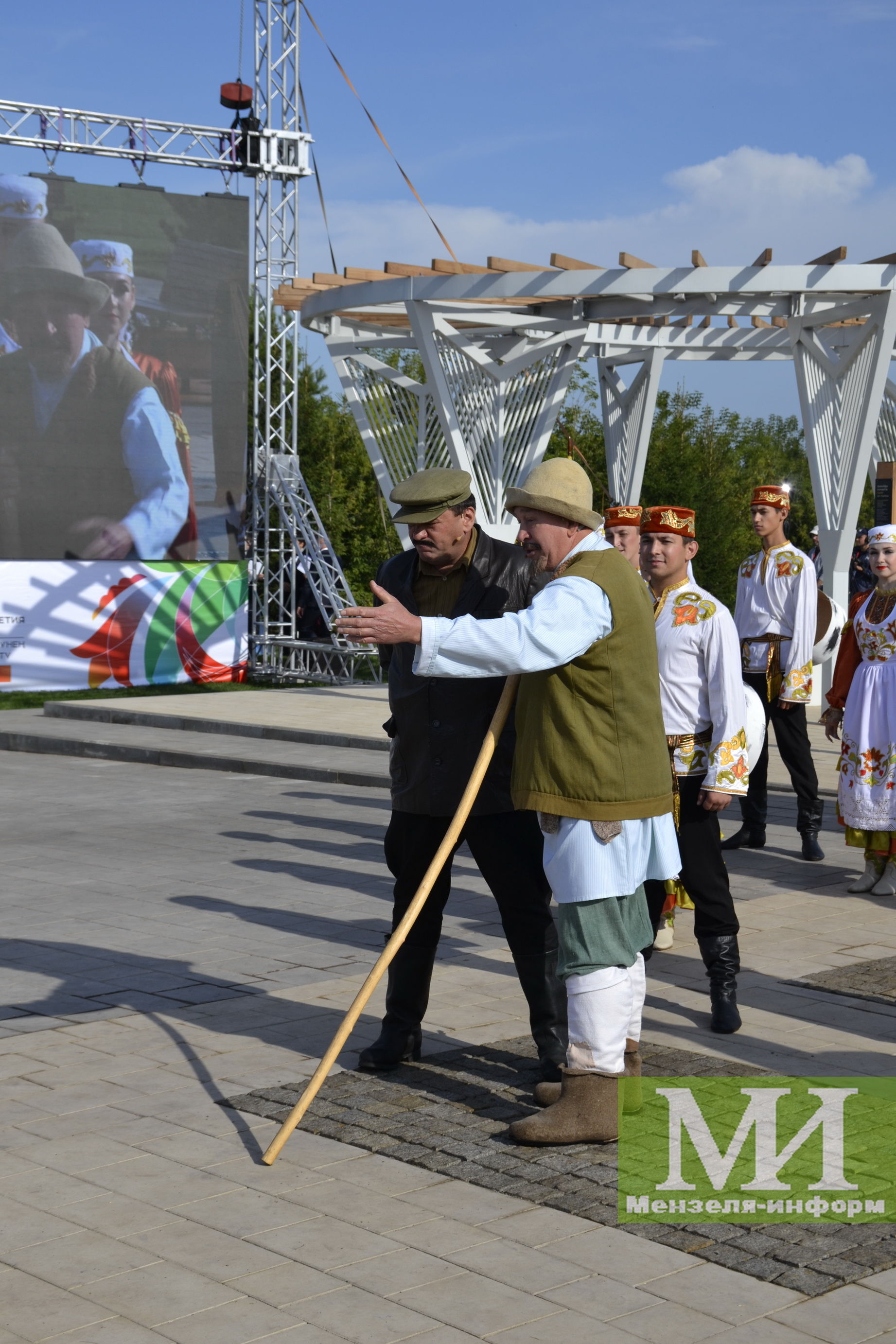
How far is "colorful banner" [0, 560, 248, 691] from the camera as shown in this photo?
22.6 meters

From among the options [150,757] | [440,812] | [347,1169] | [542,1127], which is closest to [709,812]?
[440,812]

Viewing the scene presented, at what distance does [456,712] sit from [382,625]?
102 centimetres

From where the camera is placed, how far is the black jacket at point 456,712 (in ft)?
17.0

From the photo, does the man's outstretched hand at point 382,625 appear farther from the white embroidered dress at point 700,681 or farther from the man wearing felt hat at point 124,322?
the man wearing felt hat at point 124,322

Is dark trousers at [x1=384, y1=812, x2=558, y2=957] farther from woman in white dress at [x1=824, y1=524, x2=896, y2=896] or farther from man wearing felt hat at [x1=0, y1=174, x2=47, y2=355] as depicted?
man wearing felt hat at [x1=0, y1=174, x2=47, y2=355]

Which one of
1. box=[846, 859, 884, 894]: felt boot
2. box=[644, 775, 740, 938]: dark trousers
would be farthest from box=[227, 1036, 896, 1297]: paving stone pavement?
box=[846, 859, 884, 894]: felt boot

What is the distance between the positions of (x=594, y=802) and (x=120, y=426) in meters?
19.3

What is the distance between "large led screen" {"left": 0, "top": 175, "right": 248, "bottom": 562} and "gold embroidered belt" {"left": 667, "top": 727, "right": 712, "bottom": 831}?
1746cm

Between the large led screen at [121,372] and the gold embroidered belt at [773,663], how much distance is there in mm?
14776

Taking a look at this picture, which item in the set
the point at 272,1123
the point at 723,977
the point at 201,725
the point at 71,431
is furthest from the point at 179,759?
the point at 272,1123

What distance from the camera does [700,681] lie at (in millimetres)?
6305

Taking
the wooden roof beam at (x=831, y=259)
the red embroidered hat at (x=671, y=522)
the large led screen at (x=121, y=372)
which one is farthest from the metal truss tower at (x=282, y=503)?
the red embroidered hat at (x=671, y=522)

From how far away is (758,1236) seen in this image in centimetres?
391

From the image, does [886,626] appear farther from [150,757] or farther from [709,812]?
[150,757]
